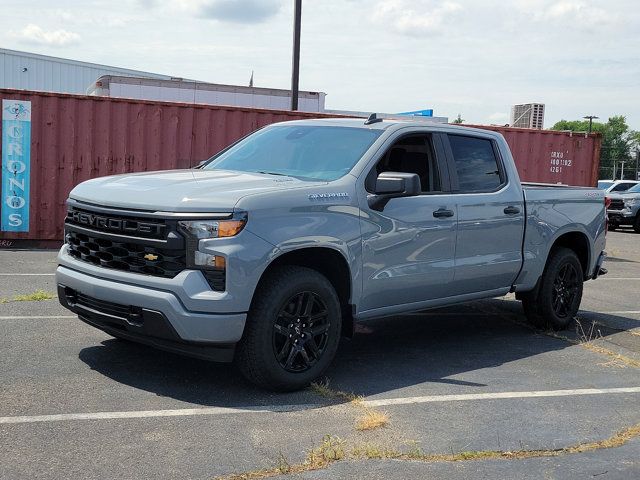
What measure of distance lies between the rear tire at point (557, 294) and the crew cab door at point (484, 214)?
24.8 inches

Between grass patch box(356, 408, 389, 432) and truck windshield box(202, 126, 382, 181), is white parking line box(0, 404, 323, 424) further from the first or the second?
truck windshield box(202, 126, 382, 181)

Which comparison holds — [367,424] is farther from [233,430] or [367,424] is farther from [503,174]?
[503,174]

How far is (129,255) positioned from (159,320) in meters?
0.51

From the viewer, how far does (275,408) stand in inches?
191

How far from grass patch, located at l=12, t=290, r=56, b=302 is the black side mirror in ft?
13.9

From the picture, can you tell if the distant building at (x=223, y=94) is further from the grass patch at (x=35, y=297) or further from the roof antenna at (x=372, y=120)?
the roof antenna at (x=372, y=120)

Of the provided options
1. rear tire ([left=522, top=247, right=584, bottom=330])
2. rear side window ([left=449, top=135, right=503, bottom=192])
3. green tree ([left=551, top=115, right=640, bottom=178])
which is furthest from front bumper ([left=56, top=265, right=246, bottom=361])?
green tree ([left=551, top=115, right=640, bottom=178])

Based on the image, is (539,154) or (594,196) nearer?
(594,196)

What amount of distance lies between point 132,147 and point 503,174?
8.29 meters

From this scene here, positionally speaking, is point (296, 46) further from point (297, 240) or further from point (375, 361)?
point (297, 240)

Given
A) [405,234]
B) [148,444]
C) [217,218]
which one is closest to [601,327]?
[405,234]

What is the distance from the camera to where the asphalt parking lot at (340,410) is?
393 cm

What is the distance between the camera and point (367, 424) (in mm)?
4539

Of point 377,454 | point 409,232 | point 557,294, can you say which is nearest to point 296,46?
point 557,294
